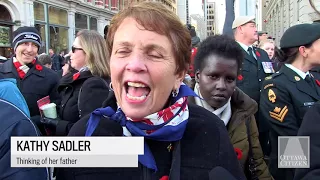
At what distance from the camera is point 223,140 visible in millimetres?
1714

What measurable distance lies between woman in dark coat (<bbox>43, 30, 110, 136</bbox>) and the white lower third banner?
5.15 ft

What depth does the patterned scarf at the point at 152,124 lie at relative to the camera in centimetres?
150

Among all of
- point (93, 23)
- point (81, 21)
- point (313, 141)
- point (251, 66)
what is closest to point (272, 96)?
point (313, 141)

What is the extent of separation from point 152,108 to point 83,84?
1958mm

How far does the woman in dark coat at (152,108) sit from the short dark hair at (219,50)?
1213 millimetres

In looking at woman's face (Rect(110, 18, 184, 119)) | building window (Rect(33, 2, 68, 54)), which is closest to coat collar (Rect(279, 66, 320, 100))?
woman's face (Rect(110, 18, 184, 119))

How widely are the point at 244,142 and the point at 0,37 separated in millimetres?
19774

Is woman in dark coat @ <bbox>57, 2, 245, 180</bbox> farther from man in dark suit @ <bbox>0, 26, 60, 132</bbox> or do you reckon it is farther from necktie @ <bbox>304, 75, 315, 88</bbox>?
man in dark suit @ <bbox>0, 26, 60, 132</bbox>

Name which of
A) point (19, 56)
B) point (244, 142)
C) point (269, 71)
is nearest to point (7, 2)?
point (19, 56)

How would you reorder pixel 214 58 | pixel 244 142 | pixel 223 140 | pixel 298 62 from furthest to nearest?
pixel 298 62 < pixel 214 58 < pixel 244 142 < pixel 223 140

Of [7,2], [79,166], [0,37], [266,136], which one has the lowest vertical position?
[266,136]

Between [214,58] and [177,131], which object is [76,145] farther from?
[214,58]

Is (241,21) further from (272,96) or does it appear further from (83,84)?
(83,84)

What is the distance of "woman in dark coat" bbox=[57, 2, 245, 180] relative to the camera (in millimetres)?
1507
